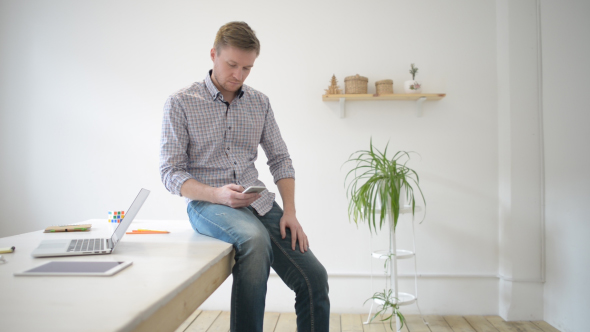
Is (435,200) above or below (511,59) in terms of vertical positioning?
below

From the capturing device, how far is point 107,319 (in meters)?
0.59

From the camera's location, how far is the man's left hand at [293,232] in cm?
140

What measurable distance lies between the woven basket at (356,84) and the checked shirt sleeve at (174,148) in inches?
56.0

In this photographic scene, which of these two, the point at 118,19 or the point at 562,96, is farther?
the point at 118,19

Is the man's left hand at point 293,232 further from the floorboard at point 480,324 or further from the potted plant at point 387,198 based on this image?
the floorboard at point 480,324

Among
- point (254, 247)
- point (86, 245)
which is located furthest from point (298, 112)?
point (86, 245)

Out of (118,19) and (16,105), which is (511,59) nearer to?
(118,19)

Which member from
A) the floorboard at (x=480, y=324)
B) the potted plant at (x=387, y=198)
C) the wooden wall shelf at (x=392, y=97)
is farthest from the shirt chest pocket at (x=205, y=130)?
the floorboard at (x=480, y=324)

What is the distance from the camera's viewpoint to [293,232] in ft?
4.66

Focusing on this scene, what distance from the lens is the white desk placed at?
59cm

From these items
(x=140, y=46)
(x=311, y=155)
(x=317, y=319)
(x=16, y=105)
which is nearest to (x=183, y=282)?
(x=317, y=319)

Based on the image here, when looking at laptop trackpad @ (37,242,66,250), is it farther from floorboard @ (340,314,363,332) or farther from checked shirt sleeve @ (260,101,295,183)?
floorboard @ (340,314,363,332)

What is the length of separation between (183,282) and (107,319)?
0.71ft

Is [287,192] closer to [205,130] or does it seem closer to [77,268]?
[205,130]
